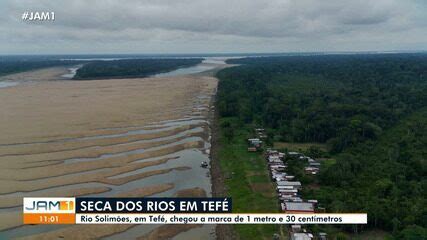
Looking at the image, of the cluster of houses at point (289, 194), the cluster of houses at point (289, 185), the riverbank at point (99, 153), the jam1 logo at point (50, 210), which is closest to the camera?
the jam1 logo at point (50, 210)

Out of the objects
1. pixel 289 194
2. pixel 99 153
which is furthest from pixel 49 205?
pixel 99 153

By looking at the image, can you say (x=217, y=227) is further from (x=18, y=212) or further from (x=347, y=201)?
(x=18, y=212)

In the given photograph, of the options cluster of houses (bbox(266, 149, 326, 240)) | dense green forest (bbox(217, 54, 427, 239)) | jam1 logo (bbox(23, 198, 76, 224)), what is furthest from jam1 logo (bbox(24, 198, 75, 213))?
dense green forest (bbox(217, 54, 427, 239))

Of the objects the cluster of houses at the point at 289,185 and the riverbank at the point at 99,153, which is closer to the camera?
the cluster of houses at the point at 289,185

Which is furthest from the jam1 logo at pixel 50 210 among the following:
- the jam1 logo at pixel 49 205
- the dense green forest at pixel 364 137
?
the dense green forest at pixel 364 137

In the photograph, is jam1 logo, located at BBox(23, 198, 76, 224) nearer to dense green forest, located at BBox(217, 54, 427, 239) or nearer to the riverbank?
the riverbank
